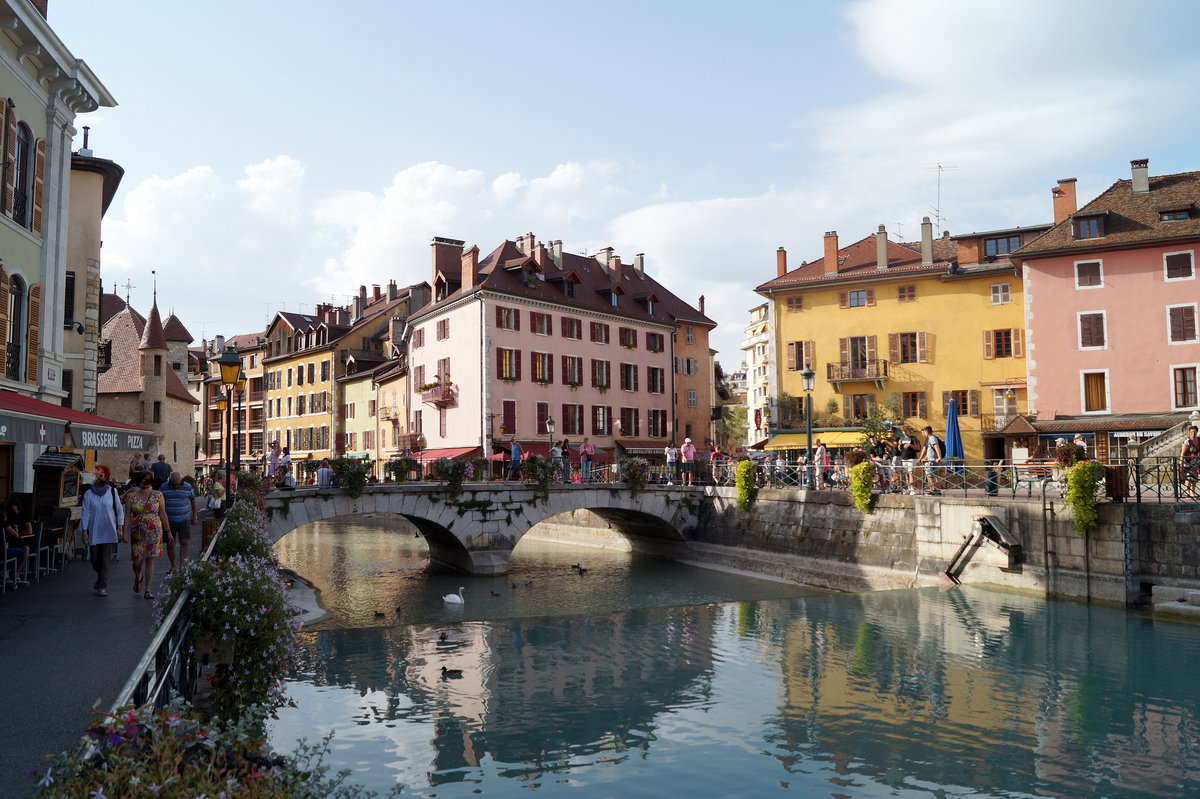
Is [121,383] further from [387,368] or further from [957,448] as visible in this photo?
[957,448]

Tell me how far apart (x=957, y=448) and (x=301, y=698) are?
18278mm

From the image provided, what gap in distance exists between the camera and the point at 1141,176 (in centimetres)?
3656

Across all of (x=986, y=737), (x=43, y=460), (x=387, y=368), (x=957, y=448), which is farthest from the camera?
(x=387, y=368)

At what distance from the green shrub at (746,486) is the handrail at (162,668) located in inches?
947


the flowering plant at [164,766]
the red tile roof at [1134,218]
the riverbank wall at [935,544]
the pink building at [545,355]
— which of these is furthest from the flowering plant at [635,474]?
the flowering plant at [164,766]

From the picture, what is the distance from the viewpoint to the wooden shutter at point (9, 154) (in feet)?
50.4

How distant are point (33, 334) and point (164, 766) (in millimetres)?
16184

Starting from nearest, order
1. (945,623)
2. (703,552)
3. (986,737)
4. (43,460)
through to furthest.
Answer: (986,737), (43,460), (945,623), (703,552)

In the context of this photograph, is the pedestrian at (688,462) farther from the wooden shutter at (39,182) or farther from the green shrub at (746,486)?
the wooden shutter at (39,182)

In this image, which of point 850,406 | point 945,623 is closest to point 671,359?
point 850,406

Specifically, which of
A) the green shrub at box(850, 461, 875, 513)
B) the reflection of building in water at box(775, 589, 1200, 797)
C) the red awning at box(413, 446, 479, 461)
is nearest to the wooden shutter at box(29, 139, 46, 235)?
the reflection of building in water at box(775, 589, 1200, 797)

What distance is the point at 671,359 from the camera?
51875 mm

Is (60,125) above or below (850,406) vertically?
above

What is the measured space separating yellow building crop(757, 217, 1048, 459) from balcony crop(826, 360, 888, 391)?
0.16 ft
